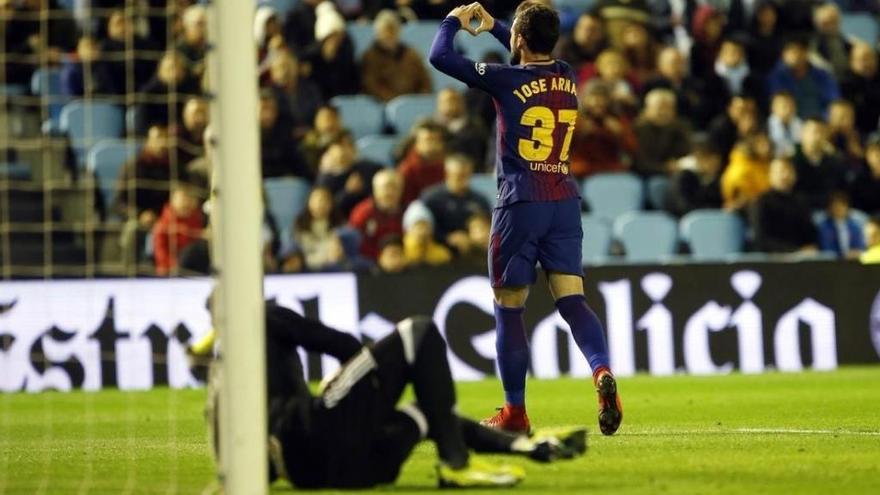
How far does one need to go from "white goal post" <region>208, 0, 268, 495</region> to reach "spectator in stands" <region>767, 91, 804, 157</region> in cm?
1155

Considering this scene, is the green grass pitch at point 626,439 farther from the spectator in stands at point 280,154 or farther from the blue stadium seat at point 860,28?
the blue stadium seat at point 860,28

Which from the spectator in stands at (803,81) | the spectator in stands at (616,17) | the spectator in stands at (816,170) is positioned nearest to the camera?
the spectator in stands at (816,170)

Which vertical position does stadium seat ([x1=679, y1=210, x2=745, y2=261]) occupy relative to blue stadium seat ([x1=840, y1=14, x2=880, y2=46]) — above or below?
below

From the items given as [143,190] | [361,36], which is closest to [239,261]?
[143,190]

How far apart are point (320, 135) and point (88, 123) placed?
7.50 ft

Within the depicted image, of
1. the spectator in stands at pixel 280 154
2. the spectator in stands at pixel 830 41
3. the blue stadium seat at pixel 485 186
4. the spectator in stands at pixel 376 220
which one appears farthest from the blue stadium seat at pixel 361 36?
the spectator in stands at pixel 830 41

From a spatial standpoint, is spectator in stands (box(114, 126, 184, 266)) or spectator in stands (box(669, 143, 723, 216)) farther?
spectator in stands (box(669, 143, 723, 216))

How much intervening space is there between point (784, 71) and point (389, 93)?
401 centimetres

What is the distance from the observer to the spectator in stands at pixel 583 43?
679 inches

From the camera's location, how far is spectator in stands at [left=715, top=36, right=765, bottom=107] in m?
17.7

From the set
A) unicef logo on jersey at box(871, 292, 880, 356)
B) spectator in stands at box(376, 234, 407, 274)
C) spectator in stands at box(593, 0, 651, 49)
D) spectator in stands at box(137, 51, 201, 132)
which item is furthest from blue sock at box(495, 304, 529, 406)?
spectator in stands at box(593, 0, 651, 49)

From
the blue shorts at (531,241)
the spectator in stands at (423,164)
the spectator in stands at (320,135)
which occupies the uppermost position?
the spectator in stands at (320,135)

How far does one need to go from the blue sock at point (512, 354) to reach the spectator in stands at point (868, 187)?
8836 millimetres

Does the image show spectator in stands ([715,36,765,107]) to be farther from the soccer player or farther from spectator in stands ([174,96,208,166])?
the soccer player
